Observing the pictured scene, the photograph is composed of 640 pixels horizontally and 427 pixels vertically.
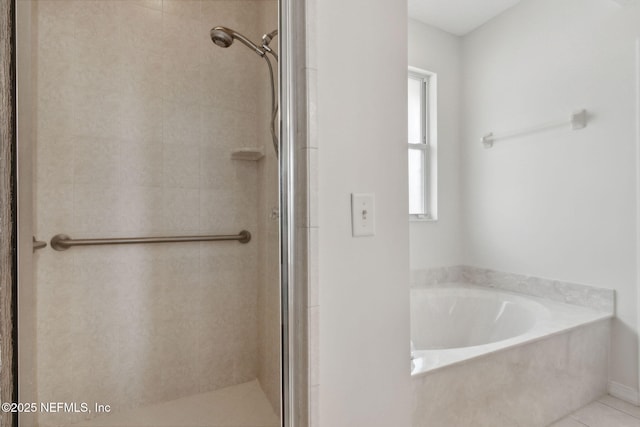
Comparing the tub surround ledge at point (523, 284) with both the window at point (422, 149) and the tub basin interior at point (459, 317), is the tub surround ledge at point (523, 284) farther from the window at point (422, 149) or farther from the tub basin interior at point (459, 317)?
the window at point (422, 149)

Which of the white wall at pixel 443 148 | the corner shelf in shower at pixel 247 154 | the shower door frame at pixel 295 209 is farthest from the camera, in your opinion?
the white wall at pixel 443 148

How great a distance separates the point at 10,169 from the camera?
2.04 feet

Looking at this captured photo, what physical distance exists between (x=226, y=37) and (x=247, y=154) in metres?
0.47

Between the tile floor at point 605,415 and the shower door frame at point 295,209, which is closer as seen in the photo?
the shower door frame at point 295,209

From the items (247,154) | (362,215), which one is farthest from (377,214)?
(247,154)

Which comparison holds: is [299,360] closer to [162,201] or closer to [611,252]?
[162,201]

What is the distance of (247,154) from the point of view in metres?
1.21

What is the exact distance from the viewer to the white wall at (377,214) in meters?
0.81

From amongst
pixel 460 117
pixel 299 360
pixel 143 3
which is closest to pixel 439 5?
pixel 460 117

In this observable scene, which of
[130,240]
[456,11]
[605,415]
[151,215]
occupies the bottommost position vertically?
[605,415]

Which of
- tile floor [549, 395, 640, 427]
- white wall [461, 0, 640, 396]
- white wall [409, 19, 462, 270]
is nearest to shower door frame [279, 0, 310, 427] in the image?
tile floor [549, 395, 640, 427]

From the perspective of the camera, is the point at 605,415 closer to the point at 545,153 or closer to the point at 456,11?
the point at 545,153

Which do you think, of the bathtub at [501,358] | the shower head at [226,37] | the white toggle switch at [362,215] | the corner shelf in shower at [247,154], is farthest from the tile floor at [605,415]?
the shower head at [226,37]

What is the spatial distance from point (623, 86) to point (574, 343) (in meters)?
1.34
